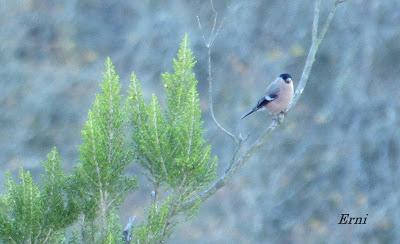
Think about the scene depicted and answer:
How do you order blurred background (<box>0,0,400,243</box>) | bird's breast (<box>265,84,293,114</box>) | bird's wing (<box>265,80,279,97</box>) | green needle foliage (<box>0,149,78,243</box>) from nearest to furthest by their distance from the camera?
green needle foliage (<box>0,149,78,243</box>) → bird's breast (<box>265,84,293,114</box>) → bird's wing (<box>265,80,279,97</box>) → blurred background (<box>0,0,400,243</box>)

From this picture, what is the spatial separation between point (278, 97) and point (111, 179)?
12.8 ft

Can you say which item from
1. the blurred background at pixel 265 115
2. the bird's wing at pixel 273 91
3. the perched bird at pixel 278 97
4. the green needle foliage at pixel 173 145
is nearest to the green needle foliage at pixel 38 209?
the green needle foliage at pixel 173 145

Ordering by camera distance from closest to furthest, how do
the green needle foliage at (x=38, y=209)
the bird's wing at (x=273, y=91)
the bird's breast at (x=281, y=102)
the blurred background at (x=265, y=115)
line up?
1. the green needle foliage at (x=38, y=209)
2. the bird's breast at (x=281, y=102)
3. the bird's wing at (x=273, y=91)
4. the blurred background at (x=265, y=115)

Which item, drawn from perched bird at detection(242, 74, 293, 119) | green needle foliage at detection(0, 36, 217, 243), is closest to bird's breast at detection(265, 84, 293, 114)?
perched bird at detection(242, 74, 293, 119)

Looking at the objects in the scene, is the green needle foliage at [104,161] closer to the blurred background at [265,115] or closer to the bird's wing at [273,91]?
the bird's wing at [273,91]

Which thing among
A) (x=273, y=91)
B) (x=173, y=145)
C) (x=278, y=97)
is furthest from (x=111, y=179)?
(x=273, y=91)

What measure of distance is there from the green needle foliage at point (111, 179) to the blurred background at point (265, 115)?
7.13 metres

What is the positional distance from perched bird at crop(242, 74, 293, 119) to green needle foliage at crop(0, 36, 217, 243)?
11.7ft

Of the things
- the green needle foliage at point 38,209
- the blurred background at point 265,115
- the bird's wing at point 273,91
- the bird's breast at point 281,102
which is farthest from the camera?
the blurred background at point 265,115

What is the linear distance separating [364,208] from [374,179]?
333 mm

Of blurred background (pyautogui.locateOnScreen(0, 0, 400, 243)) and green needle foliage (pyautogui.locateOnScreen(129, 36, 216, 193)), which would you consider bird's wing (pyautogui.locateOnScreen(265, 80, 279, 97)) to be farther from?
green needle foliage (pyautogui.locateOnScreen(129, 36, 216, 193))

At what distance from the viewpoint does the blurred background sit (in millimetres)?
10414

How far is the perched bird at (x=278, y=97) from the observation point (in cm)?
652

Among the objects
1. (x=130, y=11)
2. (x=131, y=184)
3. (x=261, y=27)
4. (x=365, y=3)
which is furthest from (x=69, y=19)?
(x=131, y=184)
